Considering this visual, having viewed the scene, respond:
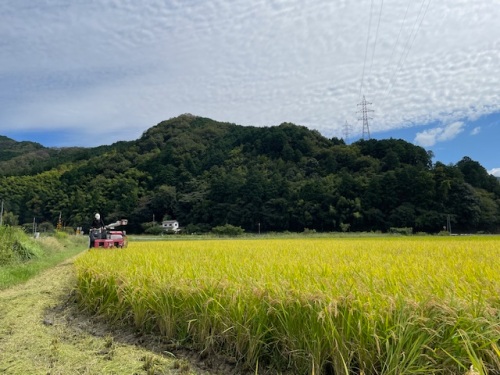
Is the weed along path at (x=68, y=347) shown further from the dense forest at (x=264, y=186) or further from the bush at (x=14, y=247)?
the dense forest at (x=264, y=186)

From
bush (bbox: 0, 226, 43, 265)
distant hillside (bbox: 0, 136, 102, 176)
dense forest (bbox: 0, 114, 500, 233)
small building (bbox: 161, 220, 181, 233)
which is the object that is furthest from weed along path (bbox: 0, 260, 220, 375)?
distant hillside (bbox: 0, 136, 102, 176)

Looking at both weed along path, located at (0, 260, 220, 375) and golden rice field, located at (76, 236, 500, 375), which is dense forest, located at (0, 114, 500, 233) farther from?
golden rice field, located at (76, 236, 500, 375)

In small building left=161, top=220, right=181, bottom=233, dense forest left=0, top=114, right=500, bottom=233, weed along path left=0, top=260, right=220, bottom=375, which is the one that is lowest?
small building left=161, top=220, right=181, bottom=233

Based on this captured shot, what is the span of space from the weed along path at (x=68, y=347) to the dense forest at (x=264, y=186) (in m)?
43.4

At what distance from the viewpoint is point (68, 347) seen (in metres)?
3.44

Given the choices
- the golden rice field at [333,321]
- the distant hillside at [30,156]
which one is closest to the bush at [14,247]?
the golden rice field at [333,321]

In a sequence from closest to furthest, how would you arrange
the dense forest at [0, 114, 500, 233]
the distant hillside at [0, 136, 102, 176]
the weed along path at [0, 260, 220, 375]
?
1. the weed along path at [0, 260, 220, 375]
2. the dense forest at [0, 114, 500, 233]
3. the distant hillside at [0, 136, 102, 176]

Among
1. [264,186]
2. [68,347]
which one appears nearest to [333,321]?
[68,347]

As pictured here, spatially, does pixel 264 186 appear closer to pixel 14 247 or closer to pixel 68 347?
pixel 14 247

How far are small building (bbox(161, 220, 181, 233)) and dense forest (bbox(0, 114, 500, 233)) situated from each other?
1.71 meters

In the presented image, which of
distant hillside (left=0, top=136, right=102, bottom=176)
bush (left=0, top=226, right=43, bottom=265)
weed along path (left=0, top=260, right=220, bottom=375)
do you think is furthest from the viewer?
distant hillside (left=0, top=136, right=102, bottom=176)

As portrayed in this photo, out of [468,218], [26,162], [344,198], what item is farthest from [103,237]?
[26,162]

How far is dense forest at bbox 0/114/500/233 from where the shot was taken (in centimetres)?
4703

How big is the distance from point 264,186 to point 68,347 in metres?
53.8
